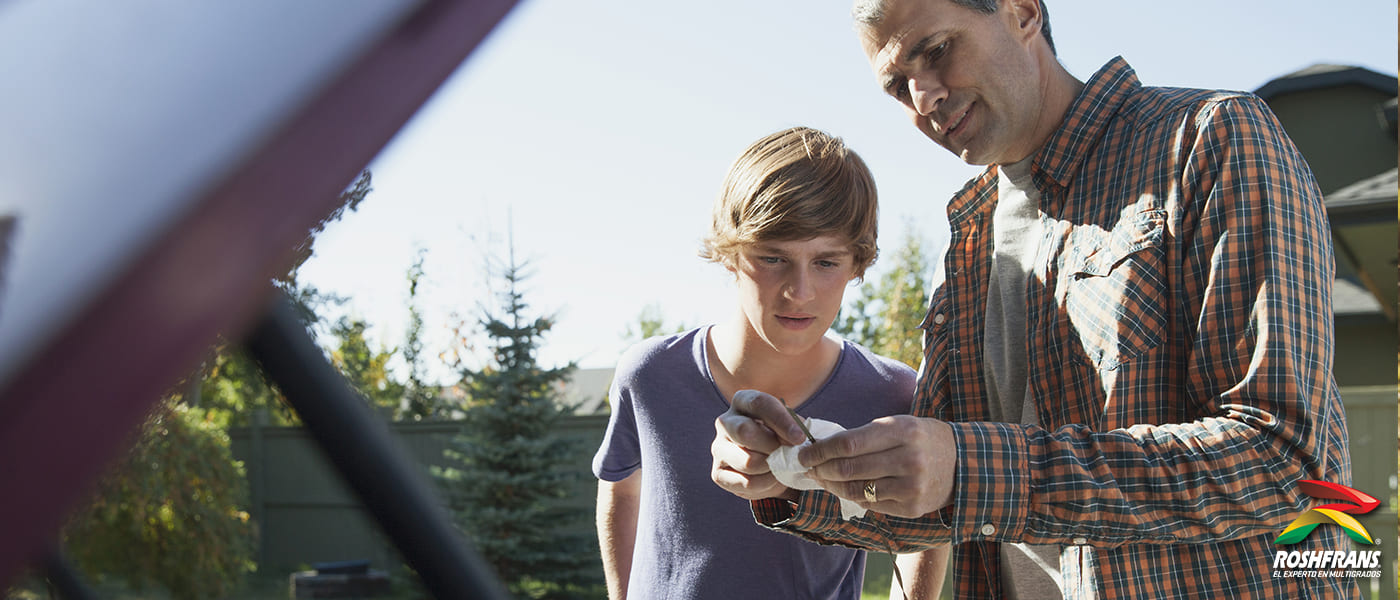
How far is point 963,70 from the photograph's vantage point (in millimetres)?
1803

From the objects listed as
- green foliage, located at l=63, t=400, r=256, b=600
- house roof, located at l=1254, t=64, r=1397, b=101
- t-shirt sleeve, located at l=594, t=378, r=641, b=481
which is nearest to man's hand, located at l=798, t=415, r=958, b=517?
green foliage, located at l=63, t=400, r=256, b=600

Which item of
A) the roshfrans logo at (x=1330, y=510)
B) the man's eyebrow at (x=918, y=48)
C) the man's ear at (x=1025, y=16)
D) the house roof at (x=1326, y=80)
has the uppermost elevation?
the house roof at (x=1326, y=80)

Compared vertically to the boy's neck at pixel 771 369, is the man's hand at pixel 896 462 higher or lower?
lower

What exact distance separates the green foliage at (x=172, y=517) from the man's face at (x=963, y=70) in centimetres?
132

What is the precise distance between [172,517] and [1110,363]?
245 cm

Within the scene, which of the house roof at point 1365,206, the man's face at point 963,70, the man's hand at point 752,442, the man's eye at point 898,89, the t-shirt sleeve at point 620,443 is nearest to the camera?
the man's hand at point 752,442

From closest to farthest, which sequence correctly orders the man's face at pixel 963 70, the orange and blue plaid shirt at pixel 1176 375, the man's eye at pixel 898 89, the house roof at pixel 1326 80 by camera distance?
the orange and blue plaid shirt at pixel 1176 375 < the man's face at pixel 963 70 < the man's eye at pixel 898 89 < the house roof at pixel 1326 80

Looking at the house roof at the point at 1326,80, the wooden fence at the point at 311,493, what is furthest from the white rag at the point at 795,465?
the house roof at the point at 1326,80

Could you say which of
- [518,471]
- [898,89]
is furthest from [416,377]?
[898,89]

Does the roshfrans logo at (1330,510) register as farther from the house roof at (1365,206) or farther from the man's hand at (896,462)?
the house roof at (1365,206)

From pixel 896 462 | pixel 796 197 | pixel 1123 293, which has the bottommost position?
pixel 896 462

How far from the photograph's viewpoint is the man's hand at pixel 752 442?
1.67 m

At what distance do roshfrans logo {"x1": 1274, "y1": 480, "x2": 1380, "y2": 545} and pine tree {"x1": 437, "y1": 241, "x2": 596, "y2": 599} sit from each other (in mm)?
9020

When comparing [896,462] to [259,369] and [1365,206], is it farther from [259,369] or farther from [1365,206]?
[1365,206]
